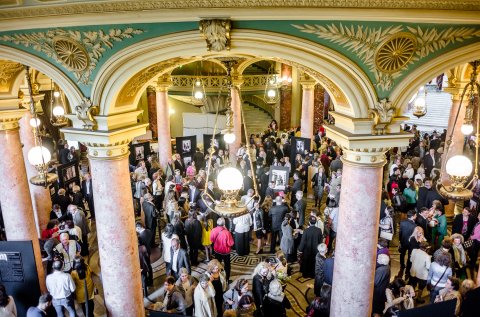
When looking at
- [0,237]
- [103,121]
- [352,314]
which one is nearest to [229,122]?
[103,121]

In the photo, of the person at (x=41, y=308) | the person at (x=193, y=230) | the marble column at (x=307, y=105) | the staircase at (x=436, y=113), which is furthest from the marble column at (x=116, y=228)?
the staircase at (x=436, y=113)

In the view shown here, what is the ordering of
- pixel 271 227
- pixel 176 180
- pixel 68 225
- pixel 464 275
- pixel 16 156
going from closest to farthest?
1. pixel 16 156
2. pixel 68 225
3. pixel 464 275
4. pixel 271 227
5. pixel 176 180

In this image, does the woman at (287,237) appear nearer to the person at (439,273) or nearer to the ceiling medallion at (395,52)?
the person at (439,273)

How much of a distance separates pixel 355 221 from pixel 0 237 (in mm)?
6951

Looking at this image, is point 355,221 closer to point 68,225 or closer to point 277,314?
point 277,314

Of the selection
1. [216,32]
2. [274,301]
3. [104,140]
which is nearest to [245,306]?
[274,301]

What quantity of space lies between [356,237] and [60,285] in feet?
13.7

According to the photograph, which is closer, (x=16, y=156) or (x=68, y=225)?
(x=16, y=156)

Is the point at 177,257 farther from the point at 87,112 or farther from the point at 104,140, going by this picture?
the point at 87,112

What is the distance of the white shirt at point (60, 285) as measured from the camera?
217 inches

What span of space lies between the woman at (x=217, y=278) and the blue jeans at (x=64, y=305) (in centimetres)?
206

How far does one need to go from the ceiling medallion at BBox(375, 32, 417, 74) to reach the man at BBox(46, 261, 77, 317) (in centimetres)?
498

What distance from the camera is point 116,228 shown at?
511 cm

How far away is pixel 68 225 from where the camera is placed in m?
6.99
